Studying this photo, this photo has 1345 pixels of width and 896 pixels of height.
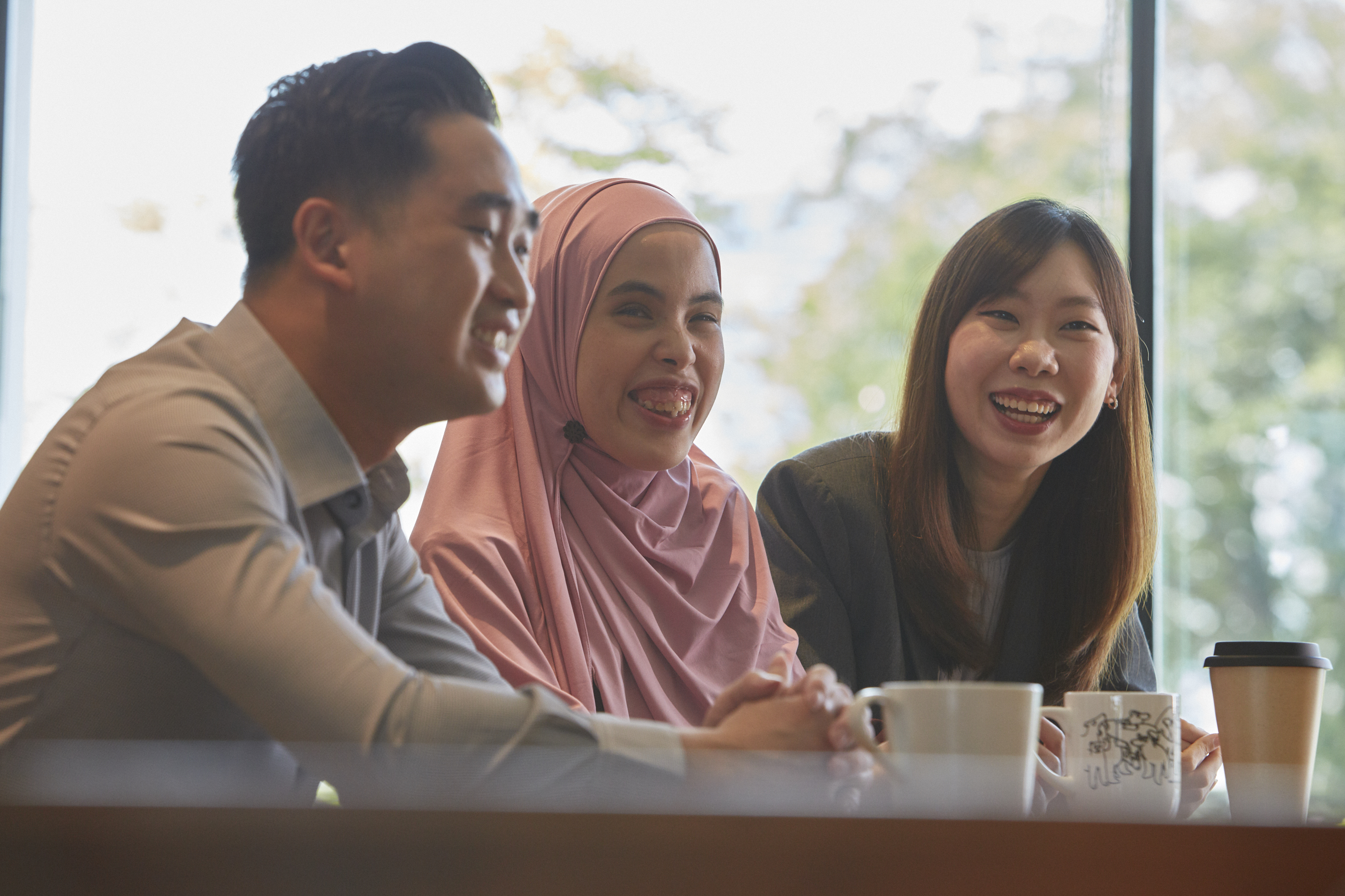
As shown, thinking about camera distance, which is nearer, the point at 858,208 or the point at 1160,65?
the point at 1160,65

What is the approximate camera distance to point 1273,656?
1.04 meters

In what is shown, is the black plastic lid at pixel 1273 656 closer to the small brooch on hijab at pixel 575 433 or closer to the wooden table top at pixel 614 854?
the wooden table top at pixel 614 854

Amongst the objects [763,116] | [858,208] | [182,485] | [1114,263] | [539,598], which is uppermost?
[763,116]

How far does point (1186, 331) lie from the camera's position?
279 centimetres

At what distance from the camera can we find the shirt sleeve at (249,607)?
0.73 metres

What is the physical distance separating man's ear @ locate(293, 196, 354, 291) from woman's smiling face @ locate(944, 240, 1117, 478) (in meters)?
1.07

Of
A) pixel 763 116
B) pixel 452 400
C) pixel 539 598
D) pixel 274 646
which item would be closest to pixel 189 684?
pixel 274 646

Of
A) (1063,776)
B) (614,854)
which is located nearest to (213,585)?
(614,854)

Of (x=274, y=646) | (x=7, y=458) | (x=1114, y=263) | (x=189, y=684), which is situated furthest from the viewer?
(x=7, y=458)

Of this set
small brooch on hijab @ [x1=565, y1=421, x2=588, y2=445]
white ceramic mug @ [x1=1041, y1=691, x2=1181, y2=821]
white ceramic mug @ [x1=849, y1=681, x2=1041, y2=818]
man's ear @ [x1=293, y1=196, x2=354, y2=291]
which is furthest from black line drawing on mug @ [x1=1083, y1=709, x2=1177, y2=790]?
small brooch on hijab @ [x1=565, y1=421, x2=588, y2=445]

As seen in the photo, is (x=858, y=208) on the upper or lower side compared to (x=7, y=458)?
upper

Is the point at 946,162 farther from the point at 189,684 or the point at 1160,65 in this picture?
the point at 189,684

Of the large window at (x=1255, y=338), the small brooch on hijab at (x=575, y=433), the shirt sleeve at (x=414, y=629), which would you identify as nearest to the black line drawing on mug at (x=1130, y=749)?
the shirt sleeve at (x=414, y=629)

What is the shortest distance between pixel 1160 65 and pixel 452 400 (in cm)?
230
